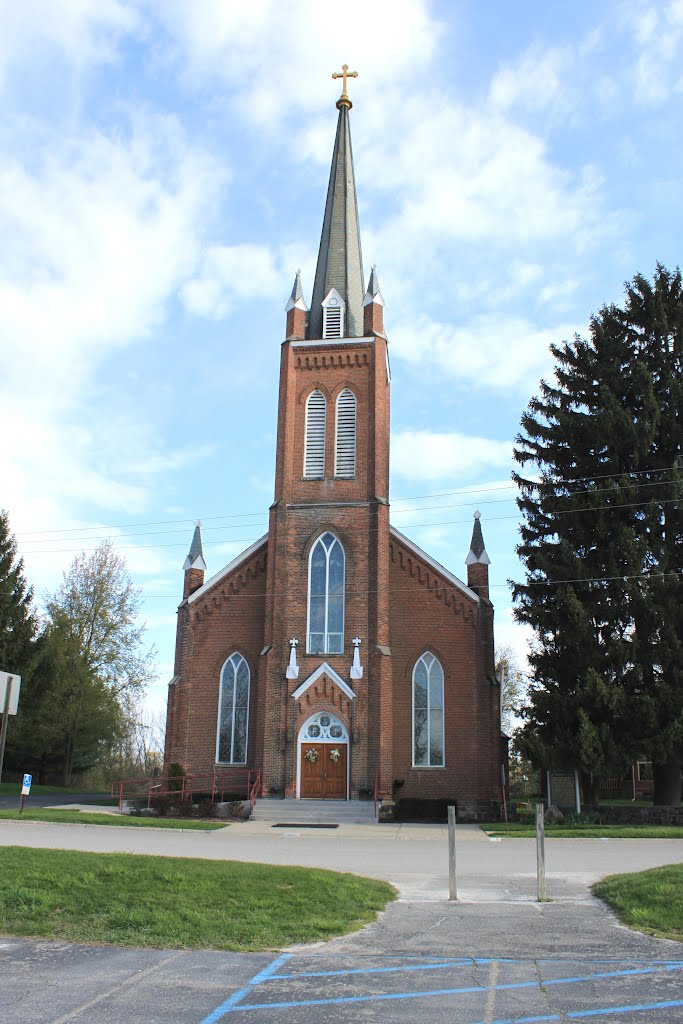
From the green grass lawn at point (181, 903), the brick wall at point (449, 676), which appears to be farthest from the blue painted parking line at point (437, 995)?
the brick wall at point (449, 676)

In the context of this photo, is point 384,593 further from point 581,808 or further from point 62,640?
point 62,640

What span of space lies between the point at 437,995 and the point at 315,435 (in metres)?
26.7

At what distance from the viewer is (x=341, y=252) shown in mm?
35625

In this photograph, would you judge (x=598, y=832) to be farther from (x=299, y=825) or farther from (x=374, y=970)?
(x=374, y=970)

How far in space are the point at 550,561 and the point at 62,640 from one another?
2557cm

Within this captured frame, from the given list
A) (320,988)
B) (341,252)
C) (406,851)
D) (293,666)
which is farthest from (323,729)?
(320,988)

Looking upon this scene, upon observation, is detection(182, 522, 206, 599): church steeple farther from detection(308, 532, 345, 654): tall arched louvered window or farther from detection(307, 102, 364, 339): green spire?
detection(307, 102, 364, 339): green spire

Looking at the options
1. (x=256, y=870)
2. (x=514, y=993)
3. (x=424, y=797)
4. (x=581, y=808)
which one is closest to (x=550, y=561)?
(x=581, y=808)

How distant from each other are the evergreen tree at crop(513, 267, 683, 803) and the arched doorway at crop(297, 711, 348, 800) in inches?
254

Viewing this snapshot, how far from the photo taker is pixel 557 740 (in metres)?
23.7

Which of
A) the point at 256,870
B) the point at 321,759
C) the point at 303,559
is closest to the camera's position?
the point at 256,870

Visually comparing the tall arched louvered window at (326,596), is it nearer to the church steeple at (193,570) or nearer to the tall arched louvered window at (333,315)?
the church steeple at (193,570)

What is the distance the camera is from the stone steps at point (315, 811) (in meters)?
26.4

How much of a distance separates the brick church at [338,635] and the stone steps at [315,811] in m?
0.51
